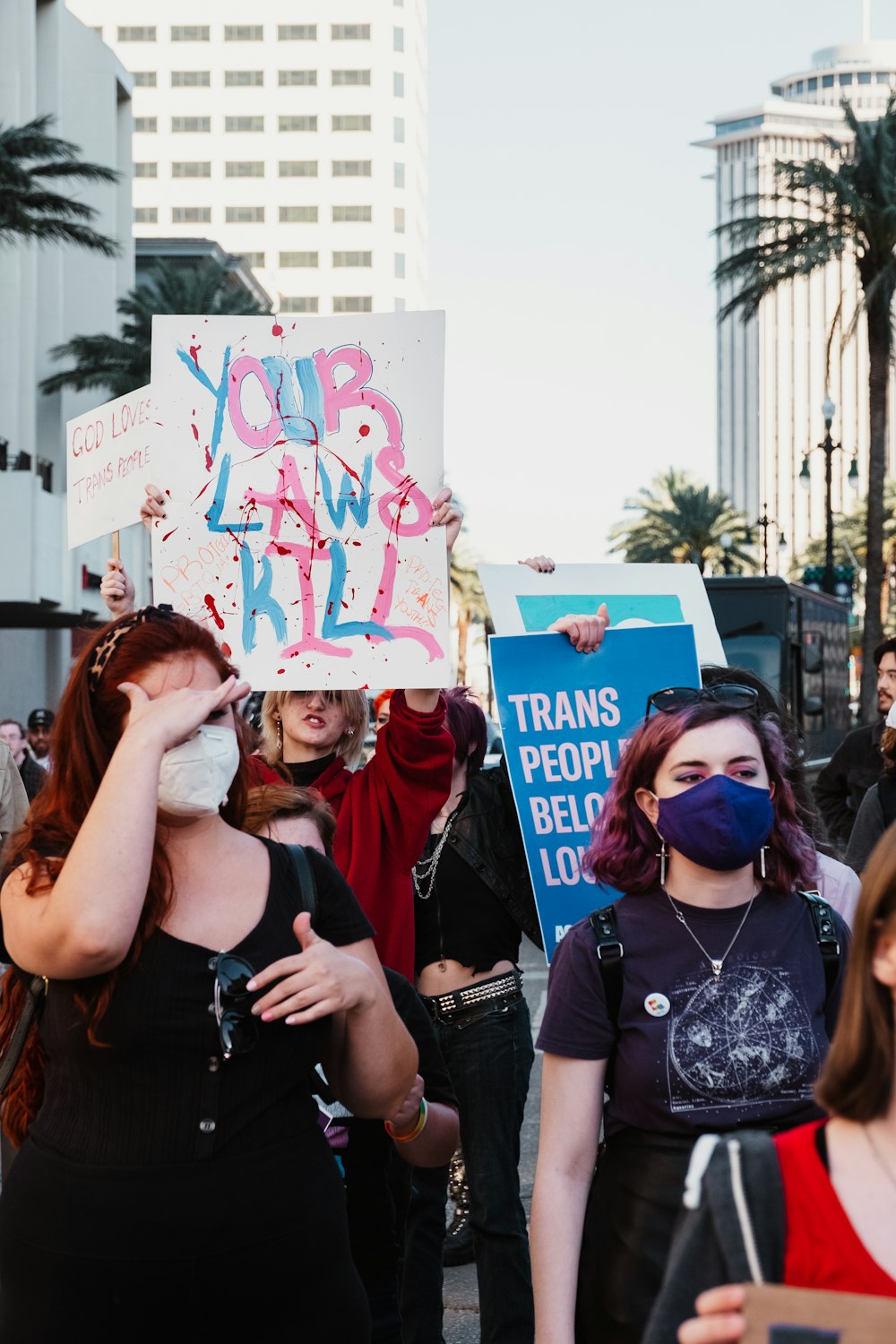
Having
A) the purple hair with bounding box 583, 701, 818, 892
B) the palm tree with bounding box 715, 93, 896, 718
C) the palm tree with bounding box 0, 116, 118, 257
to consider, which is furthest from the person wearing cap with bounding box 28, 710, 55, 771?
the palm tree with bounding box 0, 116, 118, 257

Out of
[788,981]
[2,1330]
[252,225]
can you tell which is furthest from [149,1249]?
[252,225]

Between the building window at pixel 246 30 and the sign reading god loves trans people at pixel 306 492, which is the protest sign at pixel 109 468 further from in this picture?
the building window at pixel 246 30

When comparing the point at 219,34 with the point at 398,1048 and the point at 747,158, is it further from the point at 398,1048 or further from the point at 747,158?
the point at 398,1048

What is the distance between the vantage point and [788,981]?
8.95 ft

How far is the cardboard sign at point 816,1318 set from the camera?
4.91 ft

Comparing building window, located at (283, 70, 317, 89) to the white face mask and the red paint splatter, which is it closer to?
the red paint splatter

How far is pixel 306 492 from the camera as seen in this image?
4375 millimetres

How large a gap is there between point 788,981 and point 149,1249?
1.11m

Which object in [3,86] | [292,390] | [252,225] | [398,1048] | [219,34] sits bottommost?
[398,1048]

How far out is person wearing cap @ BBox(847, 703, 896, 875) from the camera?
19.1 feet

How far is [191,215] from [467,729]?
109 meters

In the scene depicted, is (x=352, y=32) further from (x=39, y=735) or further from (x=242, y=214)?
(x=39, y=735)

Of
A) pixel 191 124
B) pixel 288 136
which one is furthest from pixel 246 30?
pixel 288 136

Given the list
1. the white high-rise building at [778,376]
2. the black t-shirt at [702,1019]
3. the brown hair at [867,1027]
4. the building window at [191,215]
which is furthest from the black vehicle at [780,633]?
the white high-rise building at [778,376]
